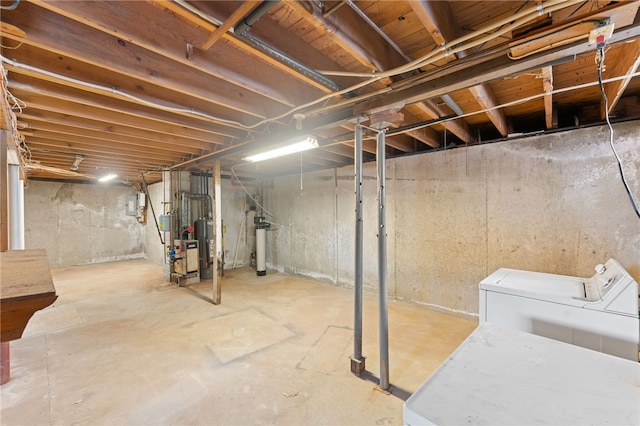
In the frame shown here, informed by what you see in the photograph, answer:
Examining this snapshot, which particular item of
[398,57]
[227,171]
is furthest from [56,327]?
[398,57]

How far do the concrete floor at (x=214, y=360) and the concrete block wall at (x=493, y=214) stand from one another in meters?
0.62

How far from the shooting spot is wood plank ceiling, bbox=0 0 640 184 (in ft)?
4.23

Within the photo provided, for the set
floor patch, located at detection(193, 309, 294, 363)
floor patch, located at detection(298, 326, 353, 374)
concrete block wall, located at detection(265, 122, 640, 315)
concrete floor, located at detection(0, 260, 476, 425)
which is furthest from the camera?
floor patch, located at detection(193, 309, 294, 363)

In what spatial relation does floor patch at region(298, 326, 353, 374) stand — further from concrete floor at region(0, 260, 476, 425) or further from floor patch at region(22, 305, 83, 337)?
floor patch at region(22, 305, 83, 337)

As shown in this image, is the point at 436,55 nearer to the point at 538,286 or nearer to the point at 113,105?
the point at 538,286

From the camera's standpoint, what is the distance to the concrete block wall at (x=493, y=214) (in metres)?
2.60

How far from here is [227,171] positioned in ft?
19.4

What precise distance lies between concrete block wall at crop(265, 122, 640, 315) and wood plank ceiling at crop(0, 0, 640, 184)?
394mm

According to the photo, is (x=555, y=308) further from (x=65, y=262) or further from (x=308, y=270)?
(x=65, y=262)

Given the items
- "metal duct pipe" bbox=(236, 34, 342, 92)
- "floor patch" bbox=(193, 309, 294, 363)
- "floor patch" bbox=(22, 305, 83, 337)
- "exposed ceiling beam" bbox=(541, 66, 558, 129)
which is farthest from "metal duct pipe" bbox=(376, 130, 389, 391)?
"floor patch" bbox=(22, 305, 83, 337)

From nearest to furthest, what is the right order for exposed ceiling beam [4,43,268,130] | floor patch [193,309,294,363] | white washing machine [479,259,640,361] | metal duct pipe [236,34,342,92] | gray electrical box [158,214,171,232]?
metal duct pipe [236,34,342,92]
white washing machine [479,259,640,361]
exposed ceiling beam [4,43,268,130]
floor patch [193,309,294,363]
gray electrical box [158,214,171,232]

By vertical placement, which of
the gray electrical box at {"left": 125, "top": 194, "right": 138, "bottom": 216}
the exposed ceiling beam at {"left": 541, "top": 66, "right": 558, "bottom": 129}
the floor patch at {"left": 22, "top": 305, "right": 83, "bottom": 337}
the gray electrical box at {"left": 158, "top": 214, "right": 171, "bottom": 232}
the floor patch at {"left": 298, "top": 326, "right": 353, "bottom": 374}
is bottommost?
the floor patch at {"left": 298, "top": 326, "right": 353, "bottom": 374}

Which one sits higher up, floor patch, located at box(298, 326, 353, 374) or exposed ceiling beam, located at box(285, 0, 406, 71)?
exposed ceiling beam, located at box(285, 0, 406, 71)

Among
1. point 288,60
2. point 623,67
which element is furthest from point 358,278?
point 623,67
